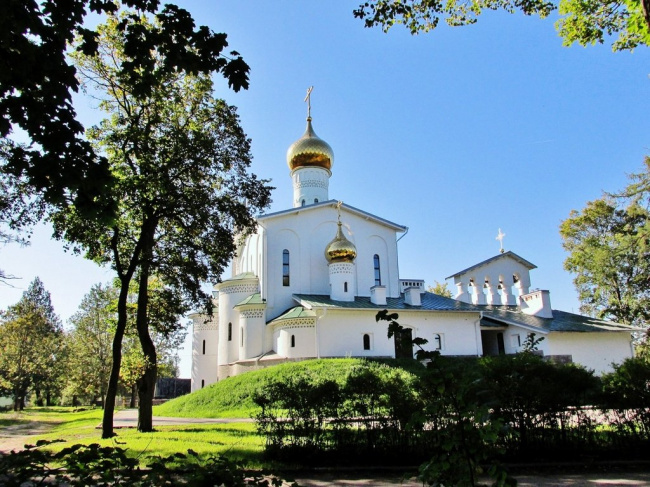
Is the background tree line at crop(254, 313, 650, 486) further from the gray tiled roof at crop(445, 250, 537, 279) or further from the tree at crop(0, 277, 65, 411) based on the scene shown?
the tree at crop(0, 277, 65, 411)

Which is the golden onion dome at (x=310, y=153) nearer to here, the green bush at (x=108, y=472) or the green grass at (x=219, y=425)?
the green grass at (x=219, y=425)

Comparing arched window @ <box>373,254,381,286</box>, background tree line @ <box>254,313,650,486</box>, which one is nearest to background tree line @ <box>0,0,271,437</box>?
background tree line @ <box>254,313,650,486</box>

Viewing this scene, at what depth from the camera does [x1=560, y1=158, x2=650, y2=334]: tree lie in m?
27.8

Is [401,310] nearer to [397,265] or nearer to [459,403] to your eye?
[397,265]

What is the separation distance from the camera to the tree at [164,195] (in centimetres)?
1241

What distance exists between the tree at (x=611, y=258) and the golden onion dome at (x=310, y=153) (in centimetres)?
1729

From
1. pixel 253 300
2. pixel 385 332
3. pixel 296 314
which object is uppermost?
pixel 253 300

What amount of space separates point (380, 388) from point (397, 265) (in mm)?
22485

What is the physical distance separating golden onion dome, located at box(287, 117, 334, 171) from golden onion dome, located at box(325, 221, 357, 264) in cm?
739

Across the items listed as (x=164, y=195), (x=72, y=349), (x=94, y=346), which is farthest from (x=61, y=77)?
(x=72, y=349)

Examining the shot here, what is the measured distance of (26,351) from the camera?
37.5 metres

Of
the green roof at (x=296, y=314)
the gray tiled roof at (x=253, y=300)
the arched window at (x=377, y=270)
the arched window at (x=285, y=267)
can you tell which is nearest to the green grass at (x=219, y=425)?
the green roof at (x=296, y=314)

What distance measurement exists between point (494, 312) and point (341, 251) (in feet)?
31.4

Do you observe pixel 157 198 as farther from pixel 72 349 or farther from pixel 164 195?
pixel 72 349
